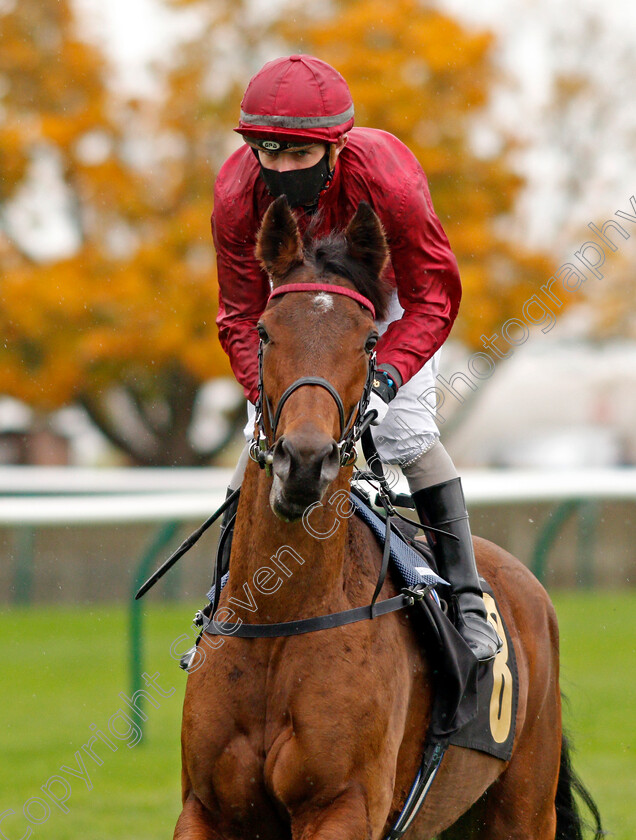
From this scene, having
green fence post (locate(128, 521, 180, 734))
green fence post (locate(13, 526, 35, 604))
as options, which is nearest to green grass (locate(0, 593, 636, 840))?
green fence post (locate(13, 526, 35, 604))

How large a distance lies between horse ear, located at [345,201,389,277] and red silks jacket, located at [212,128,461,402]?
0.66 feet

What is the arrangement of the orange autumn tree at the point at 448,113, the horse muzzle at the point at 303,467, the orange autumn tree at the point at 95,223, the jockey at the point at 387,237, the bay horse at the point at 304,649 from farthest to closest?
the orange autumn tree at the point at 448,113, the orange autumn tree at the point at 95,223, the jockey at the point at 387,237, the bay horse at the point at 304,649, the horse muzzle at the point at 303,467

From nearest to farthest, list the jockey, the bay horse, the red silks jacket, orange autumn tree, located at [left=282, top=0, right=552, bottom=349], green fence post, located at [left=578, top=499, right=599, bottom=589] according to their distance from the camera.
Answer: the bay horse < the jockey < the red silks jacket < green fence post, located at [left=578, top=499, right=599, bottom=589] < orange autumn tree, located at [left=282, top=0, right=552, bottom=349]

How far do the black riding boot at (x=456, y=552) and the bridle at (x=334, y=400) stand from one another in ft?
2.60

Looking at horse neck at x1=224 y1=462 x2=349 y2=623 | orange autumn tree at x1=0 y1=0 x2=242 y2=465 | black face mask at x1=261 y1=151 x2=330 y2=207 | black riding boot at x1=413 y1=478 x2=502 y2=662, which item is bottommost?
orange autumn tree at x1=0 y1=0 x2=242 y2=465

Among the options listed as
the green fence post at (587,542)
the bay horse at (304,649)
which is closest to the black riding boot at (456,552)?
the bay horse at (304,649)

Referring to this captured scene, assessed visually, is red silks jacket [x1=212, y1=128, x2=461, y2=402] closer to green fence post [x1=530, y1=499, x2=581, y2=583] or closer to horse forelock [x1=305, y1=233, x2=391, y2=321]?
horse forelock [x1=305, y1=233, x2=391, y2=321]

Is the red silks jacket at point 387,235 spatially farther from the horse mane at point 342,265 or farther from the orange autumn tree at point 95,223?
the orange autumn tree at point 95,223

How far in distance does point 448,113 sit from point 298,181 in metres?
12.0

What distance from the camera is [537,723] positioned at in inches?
166

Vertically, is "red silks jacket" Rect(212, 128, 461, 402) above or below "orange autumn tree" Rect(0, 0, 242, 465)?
above

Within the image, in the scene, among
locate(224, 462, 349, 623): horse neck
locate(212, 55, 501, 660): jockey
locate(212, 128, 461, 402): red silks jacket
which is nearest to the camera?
locate(224, 462, 349, 623): horse neck

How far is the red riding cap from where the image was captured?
3.05m

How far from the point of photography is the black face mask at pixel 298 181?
3143 mm
